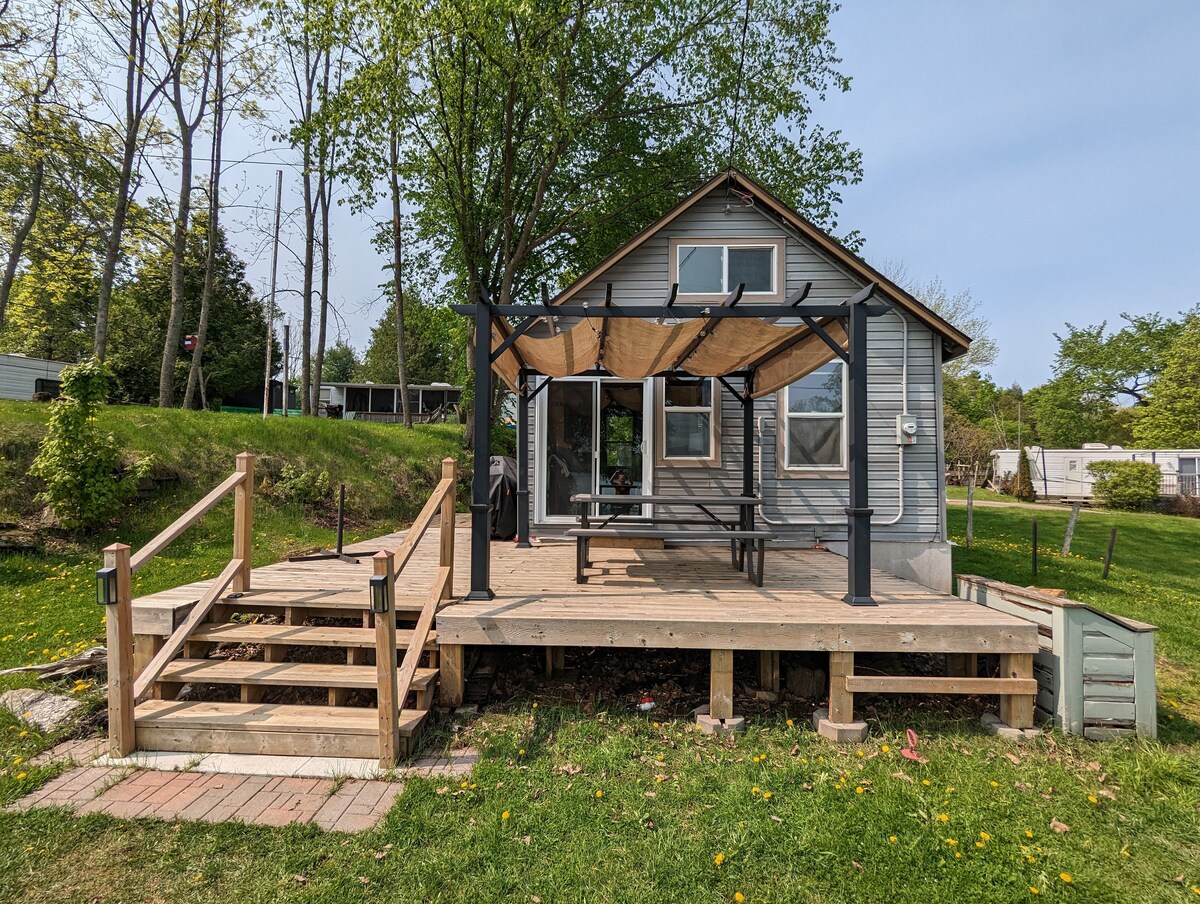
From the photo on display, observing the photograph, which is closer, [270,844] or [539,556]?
[270,844]

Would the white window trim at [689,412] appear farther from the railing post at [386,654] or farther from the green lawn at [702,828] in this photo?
the railing post at [386,654]

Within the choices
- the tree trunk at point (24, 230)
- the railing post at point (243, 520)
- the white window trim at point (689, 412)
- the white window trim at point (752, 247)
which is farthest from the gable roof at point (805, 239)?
the tree trunk at point (24, 230)

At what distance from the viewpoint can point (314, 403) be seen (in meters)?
14.8

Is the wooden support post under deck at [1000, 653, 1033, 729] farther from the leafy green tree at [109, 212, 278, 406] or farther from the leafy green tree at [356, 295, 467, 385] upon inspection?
the leafy green tree at [356, 295, 467, 385]

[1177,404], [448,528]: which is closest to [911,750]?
[448,528]

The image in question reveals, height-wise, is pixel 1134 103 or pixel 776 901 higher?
pixel 1134 103

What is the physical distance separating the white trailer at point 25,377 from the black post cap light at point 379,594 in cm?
1863

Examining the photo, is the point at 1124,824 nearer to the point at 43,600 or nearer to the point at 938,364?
the point at 938,364

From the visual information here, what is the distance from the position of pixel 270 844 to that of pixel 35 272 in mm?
20148

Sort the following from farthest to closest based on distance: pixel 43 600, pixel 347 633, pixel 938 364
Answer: pixel 938 364 < pixel 43 600 < pixel 347 633

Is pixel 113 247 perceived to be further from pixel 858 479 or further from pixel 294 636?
pixel 858 479

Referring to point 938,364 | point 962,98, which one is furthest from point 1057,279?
point 938,364

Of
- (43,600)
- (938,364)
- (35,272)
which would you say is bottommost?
(43,600)

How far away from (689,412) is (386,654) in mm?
5274
